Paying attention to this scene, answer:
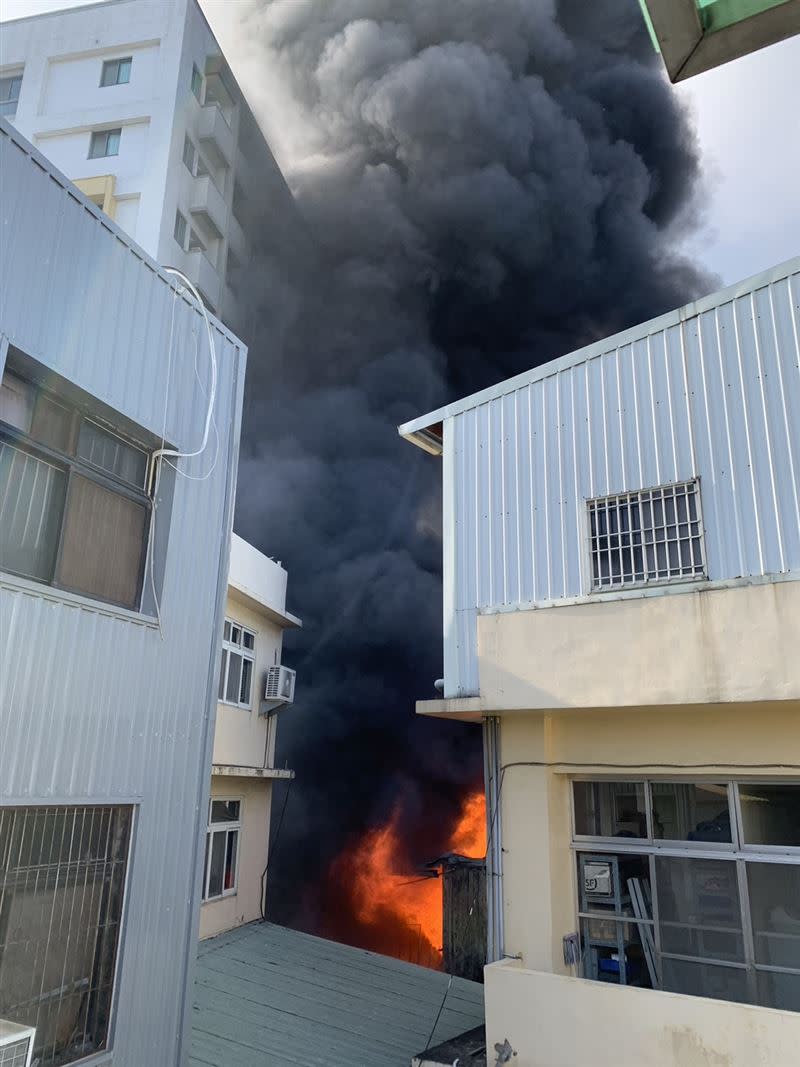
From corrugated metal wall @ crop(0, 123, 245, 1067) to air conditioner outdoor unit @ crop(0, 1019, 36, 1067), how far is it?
131 centimetres

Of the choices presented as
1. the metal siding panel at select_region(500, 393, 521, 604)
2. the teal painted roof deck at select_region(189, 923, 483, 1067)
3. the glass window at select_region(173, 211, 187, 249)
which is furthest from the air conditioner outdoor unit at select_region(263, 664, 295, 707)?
the glass window at select_region(173, 211, 187, 249)

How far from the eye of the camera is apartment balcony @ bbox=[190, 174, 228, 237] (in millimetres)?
28969

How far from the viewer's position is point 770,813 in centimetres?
751

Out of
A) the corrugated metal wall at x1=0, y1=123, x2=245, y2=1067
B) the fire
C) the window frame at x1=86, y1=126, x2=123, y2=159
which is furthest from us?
the window frame at x1=86, y1=126, x2=123, y2=159

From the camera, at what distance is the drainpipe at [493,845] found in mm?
8453

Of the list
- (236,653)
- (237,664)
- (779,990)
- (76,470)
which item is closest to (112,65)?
(236,653)

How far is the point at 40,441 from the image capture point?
5.82m

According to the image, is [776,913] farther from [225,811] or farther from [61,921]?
[225,811]

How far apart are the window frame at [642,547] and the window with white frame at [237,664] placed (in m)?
6.97

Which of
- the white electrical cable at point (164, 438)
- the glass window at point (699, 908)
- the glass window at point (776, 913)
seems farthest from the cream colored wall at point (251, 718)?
the glass window at point (776, 913)

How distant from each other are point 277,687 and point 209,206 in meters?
21.1

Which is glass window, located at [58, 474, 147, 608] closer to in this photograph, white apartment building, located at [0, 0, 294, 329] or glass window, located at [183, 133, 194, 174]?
white apartment building, located at [0, 0, 294, 329]

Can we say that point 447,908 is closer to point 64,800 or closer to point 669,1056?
point 669,1056

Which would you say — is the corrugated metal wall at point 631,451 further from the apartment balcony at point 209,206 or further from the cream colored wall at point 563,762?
the apartment balcony at point 209,206
